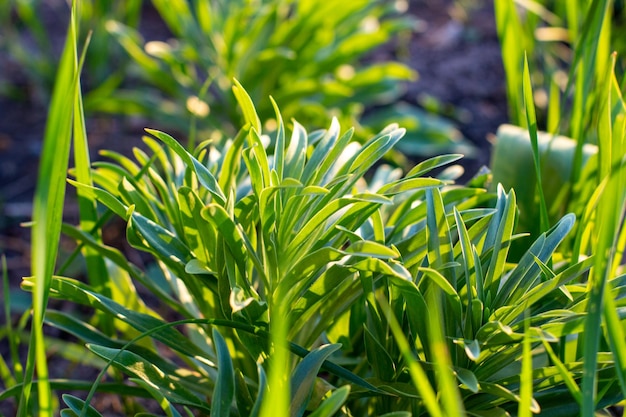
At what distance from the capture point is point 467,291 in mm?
782

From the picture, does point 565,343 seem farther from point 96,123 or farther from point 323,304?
point 96,123

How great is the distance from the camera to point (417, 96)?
96.3 inches

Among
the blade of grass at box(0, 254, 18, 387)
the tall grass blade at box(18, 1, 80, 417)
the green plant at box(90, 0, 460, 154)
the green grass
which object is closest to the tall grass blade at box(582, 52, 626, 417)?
the green grass

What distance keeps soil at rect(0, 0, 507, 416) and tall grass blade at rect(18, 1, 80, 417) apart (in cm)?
101

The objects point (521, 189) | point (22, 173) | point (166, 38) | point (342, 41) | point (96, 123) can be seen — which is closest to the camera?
point (521, 189)

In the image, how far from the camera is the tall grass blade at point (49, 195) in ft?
2.02

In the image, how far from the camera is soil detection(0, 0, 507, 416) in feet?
6.69

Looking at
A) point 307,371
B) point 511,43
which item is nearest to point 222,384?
point 307,371

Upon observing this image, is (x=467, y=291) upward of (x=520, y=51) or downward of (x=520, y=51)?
downward

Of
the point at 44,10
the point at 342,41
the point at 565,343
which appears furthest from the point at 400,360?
the point at 44,10

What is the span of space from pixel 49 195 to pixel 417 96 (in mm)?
1908

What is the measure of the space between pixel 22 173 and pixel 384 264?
5.87ft

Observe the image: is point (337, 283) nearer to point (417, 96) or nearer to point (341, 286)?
point (341, 286)

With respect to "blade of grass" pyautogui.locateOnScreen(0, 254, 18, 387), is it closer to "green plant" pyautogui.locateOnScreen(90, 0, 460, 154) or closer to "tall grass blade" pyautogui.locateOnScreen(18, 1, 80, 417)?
"tall grass blade" pyautogui.locateOnScreen(18, 1, 80, 417)
